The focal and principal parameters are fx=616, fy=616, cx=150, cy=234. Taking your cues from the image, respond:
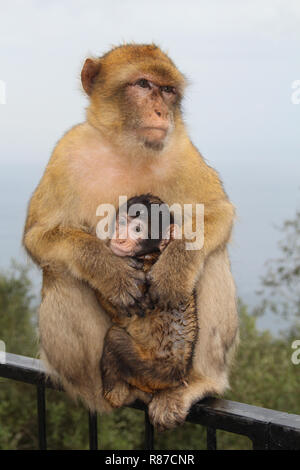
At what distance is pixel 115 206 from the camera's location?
2.23 meters

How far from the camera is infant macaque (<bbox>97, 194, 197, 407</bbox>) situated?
2.02 meters

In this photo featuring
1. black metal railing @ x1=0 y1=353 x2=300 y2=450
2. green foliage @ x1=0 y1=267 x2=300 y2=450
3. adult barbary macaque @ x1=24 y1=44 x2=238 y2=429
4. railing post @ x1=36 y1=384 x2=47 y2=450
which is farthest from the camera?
green foliage @ x1=0 y1=267 x2=300 y2=450

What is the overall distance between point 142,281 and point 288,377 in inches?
299

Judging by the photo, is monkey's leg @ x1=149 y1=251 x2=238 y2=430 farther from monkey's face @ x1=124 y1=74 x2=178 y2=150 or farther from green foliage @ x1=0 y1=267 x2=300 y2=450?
green foliage @ x1=0 y1=267 x2=300 y2=450

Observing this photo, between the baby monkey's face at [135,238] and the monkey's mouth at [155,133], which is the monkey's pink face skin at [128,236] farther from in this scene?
the monkey's mouth at [155,133]

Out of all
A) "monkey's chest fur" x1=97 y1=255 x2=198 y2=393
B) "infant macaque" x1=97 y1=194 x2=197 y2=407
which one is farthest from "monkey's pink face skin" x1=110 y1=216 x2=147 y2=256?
"monkey's chest fur" x1=97 y1=255 x2=198 y2=393

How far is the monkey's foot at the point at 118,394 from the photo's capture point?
211cm

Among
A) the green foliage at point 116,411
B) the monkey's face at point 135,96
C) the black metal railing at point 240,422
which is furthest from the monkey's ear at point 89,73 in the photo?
the green foliage at point 116,411

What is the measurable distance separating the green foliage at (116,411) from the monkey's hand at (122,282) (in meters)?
6.82

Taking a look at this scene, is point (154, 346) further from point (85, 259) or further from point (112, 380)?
point (85, 259)

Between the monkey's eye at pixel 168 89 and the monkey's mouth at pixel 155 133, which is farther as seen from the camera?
Result: the monkey's eye at pixel 168 89

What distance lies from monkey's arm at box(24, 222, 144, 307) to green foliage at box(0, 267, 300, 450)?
6.82 meters

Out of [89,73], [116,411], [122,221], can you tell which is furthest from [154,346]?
[116,411]
